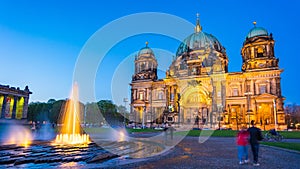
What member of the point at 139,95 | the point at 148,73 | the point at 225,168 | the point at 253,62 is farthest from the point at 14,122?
the point at 253,62

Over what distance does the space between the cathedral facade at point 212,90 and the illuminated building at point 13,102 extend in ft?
107

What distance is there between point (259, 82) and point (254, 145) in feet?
168

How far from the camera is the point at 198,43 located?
7394 centimetres

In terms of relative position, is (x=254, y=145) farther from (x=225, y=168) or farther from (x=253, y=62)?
A: (x=253, y=62)

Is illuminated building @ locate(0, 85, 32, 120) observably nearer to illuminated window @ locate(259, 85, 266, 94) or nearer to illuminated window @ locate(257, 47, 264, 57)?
illuminated window @ locate(259, 85, 266, 94)

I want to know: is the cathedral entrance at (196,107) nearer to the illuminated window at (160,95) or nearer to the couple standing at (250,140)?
the illuminated window at (160,95)

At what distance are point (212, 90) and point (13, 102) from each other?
4878 cm

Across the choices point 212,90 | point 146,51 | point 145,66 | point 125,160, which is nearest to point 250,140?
point 125,160

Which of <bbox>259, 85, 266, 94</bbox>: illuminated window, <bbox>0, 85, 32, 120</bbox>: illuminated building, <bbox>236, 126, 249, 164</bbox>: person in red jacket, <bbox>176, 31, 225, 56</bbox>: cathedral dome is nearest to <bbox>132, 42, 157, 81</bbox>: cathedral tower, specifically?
<bbox>176, 31, 225, 56</bbox>: cathedral dome

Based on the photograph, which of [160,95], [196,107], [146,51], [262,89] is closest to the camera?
[262,89]

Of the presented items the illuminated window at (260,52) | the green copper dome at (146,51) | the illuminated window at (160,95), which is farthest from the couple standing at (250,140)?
the green copper dome at (146,51)

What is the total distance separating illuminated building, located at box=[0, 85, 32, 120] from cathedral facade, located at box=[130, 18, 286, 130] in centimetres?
3266

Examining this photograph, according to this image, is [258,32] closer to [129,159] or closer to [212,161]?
[212,161]

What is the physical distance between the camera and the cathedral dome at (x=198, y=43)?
238ft
